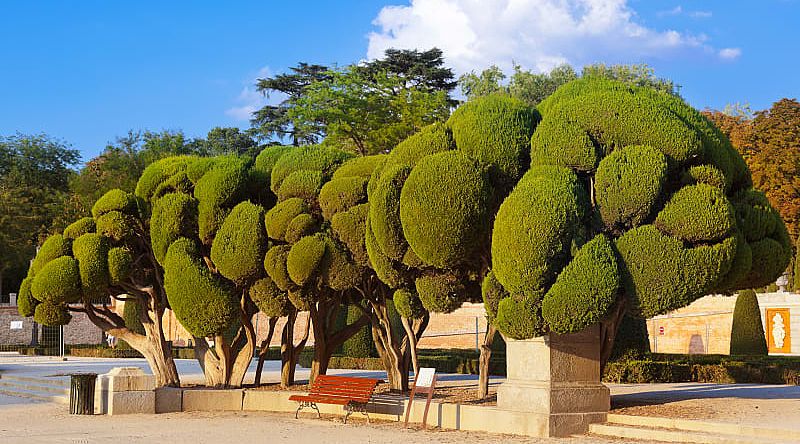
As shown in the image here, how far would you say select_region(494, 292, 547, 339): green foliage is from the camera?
1250 centimetres

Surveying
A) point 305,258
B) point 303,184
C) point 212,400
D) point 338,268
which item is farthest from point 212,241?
point 212,400

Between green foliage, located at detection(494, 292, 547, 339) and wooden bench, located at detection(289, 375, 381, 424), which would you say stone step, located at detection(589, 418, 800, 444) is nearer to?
green foliage, located at detection(494, 292, 547, 339)

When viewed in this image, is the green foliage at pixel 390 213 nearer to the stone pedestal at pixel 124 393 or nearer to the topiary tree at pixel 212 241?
the topiary tree at pixel 212 241

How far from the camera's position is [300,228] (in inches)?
626

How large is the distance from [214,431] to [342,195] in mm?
4525

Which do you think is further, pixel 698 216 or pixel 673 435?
pixel 698 216

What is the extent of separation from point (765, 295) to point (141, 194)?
86.6 ft

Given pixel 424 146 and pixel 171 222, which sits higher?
pixel 424 146

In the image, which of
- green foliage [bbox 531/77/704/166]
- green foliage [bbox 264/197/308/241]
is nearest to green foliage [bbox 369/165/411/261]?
green foliage [bbox 531/77/704/166]

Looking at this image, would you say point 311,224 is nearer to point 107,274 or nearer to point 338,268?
point 338,268

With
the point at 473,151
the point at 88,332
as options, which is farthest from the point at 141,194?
the point at 88,332

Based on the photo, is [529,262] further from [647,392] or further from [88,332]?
[88,332]

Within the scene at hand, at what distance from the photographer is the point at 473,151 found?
1363 cm

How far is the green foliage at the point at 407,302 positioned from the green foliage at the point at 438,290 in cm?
77
